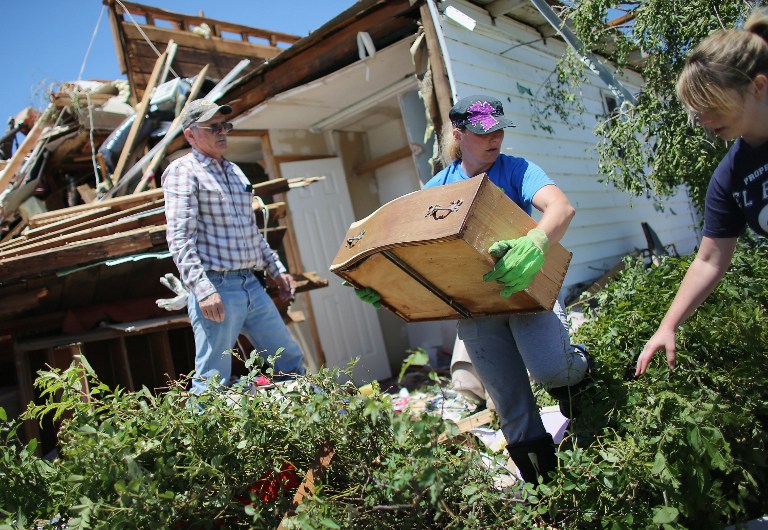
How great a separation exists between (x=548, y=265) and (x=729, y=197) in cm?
68

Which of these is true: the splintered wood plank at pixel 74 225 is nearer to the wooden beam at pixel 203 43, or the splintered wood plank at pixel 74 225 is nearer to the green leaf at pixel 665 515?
the green leaf at pixel 665 515

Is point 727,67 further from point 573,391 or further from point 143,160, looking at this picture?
point 143,160

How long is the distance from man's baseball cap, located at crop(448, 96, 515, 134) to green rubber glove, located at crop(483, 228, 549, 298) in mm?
596

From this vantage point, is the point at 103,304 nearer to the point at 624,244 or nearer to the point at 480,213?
the point at 480,213

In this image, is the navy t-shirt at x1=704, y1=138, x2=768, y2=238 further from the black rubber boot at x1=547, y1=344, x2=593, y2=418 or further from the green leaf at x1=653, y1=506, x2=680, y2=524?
the green leaf at x1=653, y1=506, x2=680, y2=524

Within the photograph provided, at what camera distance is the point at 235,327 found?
345 cm

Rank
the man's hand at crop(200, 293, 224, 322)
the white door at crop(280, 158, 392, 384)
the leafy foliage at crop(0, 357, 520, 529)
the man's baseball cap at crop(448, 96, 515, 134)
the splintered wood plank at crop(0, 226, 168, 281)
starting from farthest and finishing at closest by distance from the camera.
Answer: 1. the white door at crop(280, 158, 392, 384)
2. the splintered wood plank at crop(0, 226, 168, 281)
3. the man's hand at crop(200, 293, 224, 322)
4. the man's baseball cap at crop(448, 96, 515, 134)
5. the leafy foliage at crop(0, 357, 520, 529)

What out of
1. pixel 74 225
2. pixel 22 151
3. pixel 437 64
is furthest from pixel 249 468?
pixel 22 151

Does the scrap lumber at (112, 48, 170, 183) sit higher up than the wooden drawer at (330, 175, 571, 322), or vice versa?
the scrap lumber at (112, 48, 170, 183)

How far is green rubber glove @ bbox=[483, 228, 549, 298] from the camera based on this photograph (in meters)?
2.10

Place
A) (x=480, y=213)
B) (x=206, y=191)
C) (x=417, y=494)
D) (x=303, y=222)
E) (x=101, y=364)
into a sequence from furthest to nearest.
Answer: (x=303, y=222) < (x=101, y=364) < (x=206, y=191) < (x=480, y=213) < (x=417, y=494)

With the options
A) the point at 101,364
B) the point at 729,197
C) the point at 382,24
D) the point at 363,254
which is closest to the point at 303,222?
the point at 382,24

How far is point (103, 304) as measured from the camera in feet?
15.5

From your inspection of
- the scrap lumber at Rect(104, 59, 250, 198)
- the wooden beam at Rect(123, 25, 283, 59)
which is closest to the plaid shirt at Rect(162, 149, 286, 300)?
the scrap lumber at Rect(104, 59, 250, 198)
